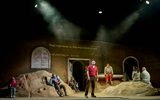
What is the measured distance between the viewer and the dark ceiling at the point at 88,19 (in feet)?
83.2

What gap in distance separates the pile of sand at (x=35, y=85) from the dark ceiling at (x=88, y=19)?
385 centimetres

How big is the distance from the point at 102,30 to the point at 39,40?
7342 mm

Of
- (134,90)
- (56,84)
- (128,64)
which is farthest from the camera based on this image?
(128,64)

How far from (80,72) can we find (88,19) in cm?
499

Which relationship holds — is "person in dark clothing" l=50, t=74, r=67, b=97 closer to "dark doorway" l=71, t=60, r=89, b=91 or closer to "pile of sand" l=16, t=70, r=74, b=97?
"pile of sand" l=16, t=70, r=74, b=97

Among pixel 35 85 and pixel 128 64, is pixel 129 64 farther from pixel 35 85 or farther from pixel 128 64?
pixel 35 85

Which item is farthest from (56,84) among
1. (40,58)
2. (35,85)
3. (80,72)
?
(80,72)

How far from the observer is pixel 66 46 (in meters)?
26.3

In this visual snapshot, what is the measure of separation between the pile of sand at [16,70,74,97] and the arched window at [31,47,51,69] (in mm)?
2165

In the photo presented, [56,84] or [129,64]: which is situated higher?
[129,64]

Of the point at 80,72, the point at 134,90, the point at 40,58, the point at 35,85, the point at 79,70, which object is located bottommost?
the point at 134,90

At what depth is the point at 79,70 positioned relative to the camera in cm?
2839

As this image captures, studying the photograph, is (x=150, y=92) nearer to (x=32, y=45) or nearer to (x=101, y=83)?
(x=101, y=83)

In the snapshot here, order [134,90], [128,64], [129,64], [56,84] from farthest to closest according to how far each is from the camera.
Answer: [129,64], [128,64], [56,84], [134,90]
